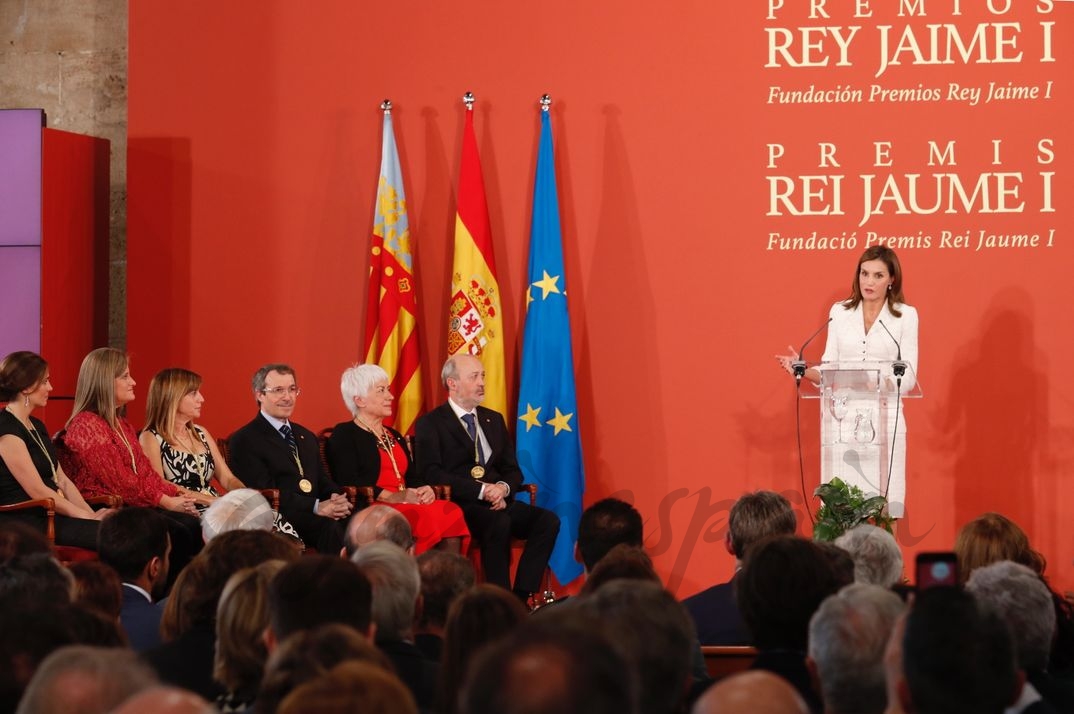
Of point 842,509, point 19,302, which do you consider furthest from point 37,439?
point 842,509

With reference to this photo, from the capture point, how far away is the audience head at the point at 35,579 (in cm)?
282

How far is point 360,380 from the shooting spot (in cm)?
622

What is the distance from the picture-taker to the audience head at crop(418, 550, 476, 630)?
3121 mm


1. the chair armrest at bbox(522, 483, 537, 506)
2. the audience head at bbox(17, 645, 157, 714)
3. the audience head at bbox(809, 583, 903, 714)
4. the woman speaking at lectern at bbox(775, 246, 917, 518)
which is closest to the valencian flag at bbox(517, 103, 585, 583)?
the chair armrest at bbox(522, 483, 537, 506)

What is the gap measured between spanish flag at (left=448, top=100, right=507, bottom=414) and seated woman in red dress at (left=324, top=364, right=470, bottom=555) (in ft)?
2.15

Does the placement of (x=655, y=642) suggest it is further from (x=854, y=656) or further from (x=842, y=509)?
(x=842, y=509)

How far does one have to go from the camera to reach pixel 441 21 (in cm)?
716

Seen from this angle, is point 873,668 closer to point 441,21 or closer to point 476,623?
point 476,623

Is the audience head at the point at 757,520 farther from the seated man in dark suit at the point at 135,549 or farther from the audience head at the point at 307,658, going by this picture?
the audience head at the point at 307,658

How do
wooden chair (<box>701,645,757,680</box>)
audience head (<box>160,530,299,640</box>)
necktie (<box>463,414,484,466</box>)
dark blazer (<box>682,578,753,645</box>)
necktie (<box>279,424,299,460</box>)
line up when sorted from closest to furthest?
audience head (<box>160,530,299,640</box>), wooden chair (<box>701,645,757,680</box>), dark blazer (<box>682,578,753,645</box>), necktie (<box>279,424,299,460</box>), necktie (<box>463,414,484,466</box>)

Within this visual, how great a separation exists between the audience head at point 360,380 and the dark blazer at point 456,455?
270 millimetres

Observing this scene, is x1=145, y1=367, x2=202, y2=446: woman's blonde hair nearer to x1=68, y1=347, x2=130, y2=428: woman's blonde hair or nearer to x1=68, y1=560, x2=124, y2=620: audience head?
x1=68, y1=347, x2=130, y2=428: woman's blonde hair

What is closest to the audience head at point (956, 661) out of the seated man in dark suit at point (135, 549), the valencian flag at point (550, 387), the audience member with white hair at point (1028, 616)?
the audience member with white hair at point (1028, 616)

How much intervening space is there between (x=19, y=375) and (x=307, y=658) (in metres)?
3.90
